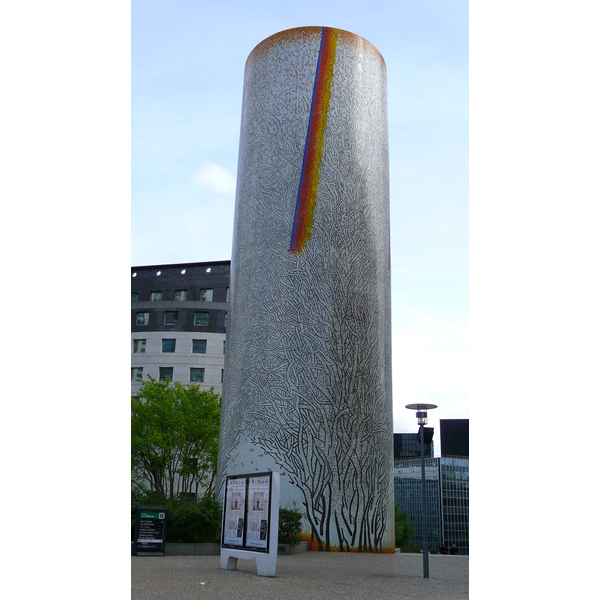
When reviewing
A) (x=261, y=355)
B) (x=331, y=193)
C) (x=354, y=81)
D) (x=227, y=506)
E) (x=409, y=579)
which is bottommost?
(x=409, y=579)

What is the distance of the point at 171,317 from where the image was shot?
56719mm

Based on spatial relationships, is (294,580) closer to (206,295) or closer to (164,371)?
(164,371)

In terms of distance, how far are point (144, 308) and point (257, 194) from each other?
3688 centimetres

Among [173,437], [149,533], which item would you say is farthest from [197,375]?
[149,533]

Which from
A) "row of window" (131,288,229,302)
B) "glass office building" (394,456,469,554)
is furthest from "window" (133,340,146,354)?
"glass office building" (394,456,469,554)

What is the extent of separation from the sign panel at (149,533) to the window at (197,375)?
38.4m

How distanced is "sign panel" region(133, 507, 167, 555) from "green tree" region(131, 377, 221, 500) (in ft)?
60.2

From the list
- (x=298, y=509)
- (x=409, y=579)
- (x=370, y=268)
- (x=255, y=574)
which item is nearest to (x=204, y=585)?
(x=255, y=574)

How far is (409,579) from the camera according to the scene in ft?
38.1

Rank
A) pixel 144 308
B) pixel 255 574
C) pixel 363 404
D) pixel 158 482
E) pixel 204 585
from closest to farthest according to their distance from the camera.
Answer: pixel 204 585
pixel 255 574
pixel 363 404
pixel 158 482
pixel 144 308

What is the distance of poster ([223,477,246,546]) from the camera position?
1123cm

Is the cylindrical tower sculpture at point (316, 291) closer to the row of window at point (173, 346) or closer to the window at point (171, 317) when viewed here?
the row of window at point (173, 346)

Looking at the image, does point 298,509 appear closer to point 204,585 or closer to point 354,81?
point 204,585

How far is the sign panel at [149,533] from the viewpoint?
15.0 m
